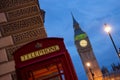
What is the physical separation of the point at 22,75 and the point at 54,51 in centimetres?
95

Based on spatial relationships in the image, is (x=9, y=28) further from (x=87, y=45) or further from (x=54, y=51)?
(x=87, y=45)

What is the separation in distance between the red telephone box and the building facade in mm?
1983

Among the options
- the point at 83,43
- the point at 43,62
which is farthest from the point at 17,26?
the point at 83,43

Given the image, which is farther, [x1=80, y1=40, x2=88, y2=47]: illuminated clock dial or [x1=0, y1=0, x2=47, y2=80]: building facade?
[x1=80, y1=40, x2=88, y2=47]: illuminated clock dial

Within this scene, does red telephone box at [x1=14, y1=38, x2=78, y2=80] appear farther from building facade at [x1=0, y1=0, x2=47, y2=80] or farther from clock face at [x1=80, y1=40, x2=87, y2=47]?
clock face at [x1=80, y1=40, x2=87, y2=47]

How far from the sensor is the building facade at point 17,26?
800 cm

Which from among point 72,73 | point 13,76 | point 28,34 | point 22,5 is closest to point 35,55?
point 72,73

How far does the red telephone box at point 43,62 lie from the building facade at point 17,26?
78.1 inches

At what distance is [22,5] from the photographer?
8648 millimetres

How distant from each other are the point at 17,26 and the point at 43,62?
9.33ft

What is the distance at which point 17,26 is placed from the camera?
330 inches

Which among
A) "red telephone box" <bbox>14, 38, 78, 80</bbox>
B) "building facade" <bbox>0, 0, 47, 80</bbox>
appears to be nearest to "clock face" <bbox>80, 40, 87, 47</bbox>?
"building facade" <bbox>0, 0, 47, 80</bbox>

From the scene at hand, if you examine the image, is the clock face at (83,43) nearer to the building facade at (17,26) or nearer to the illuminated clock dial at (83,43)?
the illuminated clock dial at (83,43)

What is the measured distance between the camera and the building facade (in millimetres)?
7996
